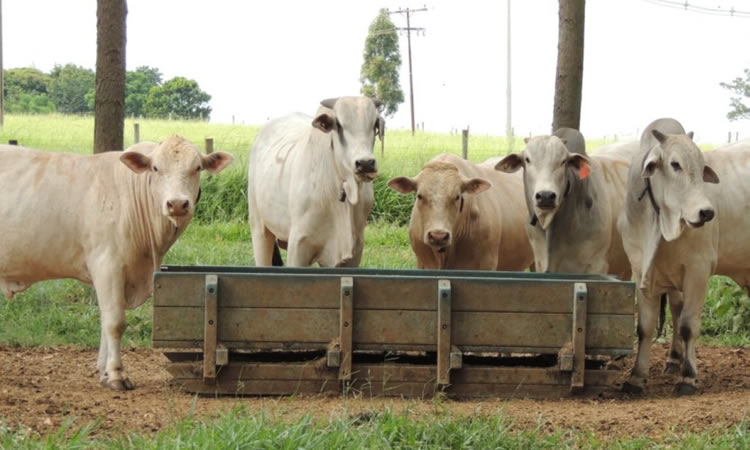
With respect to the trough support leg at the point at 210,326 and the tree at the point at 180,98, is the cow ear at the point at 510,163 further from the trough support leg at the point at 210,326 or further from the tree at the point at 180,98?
the tree at the point at 180,98

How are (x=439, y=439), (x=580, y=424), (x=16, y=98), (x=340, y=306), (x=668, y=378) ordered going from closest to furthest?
(x=439, y=439)
(x=580, y=424)
(x=340, y=306)
(x=668, y=378)
(x=16, y=98)

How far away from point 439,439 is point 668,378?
127 inches

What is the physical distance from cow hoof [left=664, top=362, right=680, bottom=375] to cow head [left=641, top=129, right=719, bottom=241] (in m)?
1.40

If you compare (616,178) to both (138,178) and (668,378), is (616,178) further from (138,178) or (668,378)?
(138,178)

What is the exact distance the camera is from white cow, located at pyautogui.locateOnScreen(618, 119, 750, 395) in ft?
22.2

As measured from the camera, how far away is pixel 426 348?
6.24 metres

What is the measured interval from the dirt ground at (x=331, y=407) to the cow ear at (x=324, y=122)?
1968 mm

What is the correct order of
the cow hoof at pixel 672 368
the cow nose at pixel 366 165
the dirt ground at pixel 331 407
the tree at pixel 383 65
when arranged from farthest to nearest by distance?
1. the tree at pixel 383 65
2. the cow hoof at pixel 672 368
3. the cow nose at pixel 366 165
4. the dirt ground at pixel 331 407

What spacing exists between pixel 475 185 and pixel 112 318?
2.62 meters

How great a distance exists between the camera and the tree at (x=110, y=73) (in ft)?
30.9

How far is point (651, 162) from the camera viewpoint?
6.86 meters

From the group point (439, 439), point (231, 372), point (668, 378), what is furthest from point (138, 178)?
point (668, 378)

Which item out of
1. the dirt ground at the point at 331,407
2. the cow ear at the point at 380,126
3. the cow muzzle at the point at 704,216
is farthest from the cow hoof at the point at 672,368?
the cow ear at the point at 380,126

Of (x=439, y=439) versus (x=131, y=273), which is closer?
(x=439, y=439)
